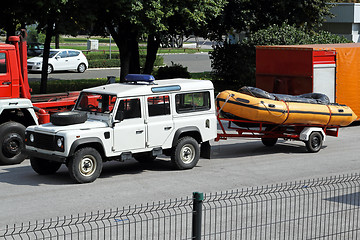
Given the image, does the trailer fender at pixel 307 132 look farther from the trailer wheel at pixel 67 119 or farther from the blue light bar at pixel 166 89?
the trailer wheel at pixel 67 119

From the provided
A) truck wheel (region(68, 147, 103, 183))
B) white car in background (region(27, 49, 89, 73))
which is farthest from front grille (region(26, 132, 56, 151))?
white car in background (region(27, 49, 89, 73))

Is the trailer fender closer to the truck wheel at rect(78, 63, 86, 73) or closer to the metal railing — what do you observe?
the metal railing

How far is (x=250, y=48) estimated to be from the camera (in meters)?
28.2

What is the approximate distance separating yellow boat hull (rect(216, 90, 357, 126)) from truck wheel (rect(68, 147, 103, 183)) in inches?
168

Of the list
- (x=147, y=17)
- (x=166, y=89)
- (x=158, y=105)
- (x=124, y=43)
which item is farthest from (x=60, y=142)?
(x=124, y=43)

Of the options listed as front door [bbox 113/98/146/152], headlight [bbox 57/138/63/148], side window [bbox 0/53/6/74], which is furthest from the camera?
side window [bbox 0/53/6/74]

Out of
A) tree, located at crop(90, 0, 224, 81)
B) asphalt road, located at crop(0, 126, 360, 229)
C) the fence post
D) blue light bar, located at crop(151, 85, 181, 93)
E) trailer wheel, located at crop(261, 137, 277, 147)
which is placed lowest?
asphalt road, located at crop(0, 126, 360, 229)

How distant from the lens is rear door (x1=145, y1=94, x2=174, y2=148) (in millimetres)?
13656

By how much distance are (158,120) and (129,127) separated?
0.76 metres

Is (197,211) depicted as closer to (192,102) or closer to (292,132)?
(192,102)

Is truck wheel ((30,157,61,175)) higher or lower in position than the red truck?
lower

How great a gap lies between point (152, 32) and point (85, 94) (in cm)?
1095

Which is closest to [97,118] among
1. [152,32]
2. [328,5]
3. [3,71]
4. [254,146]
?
[3,71]

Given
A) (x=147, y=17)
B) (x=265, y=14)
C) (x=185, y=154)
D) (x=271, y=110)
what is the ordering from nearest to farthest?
(x=185, y=154), (x=271, y=110), (x=147, y=17), (x=265, y=14)
